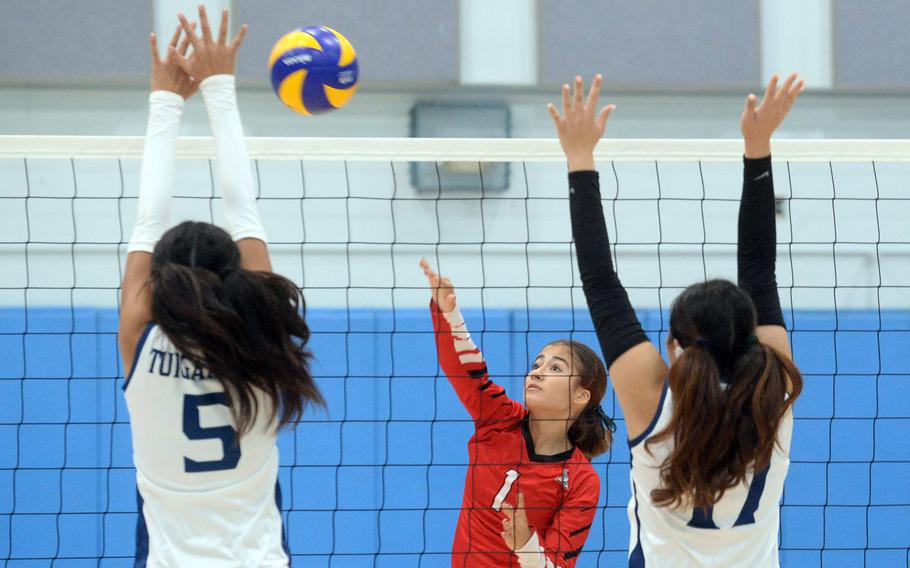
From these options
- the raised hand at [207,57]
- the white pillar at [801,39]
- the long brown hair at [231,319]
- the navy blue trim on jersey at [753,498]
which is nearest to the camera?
Result: the long brown hair at [231,319]

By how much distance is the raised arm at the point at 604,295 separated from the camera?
213 centimetres

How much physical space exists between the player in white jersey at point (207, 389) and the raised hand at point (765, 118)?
1071 mm

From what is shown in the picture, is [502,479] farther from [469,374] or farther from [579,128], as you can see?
[579,128]

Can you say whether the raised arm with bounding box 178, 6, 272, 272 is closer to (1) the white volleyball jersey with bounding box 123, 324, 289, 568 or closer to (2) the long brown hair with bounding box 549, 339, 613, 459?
(1) the white volleyball jersey with bounding box 123, 324, 289, 568

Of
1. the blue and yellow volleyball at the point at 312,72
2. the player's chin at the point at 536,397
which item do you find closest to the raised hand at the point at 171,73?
the blue and yellow volleyball at the point at 312,72

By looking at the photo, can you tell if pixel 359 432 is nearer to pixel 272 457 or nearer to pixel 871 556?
pixel 871 556

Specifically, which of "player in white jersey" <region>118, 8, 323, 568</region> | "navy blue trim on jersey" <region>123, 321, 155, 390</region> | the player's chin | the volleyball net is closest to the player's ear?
the player's chin

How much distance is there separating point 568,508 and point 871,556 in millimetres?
3638

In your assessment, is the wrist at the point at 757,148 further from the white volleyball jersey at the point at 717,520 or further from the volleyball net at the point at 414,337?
the volleyball net at the point at 414,337

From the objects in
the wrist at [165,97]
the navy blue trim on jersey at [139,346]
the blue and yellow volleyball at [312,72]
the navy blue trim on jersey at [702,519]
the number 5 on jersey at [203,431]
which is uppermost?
the blue and yellow volleyball at [312,72]

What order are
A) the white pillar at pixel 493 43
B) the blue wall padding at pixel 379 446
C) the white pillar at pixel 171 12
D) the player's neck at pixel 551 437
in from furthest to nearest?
the white pillar at pixel 493 43
the white pillar at pixel 171 12
the blue wall padding at pixel 379 446
the player's neck at pixel 551 437

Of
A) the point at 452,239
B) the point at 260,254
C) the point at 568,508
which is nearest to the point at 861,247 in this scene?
the point at 452,239

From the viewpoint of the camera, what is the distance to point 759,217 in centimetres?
235

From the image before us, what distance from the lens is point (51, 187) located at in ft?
21.7
